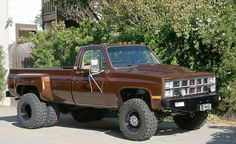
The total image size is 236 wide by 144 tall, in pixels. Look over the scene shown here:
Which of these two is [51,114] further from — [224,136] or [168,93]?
[224,136]

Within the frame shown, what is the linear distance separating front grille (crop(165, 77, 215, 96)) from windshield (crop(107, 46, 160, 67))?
142 centimetres

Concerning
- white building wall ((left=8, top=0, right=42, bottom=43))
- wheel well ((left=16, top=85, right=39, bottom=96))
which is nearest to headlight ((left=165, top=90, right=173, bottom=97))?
wheel well ((left=16, top=85, right=39, bottom=96))

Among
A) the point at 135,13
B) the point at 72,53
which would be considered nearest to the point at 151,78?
the point at 135,13

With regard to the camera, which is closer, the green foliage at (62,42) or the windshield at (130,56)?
the windshield at (130,56)

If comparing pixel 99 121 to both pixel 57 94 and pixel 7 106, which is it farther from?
pixel 7 106

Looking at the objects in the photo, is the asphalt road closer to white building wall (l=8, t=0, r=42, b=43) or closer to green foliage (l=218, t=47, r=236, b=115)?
green foliage (l=218, t=47, r=236, b=115)

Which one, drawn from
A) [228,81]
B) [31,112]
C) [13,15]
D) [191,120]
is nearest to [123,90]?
[191,120]

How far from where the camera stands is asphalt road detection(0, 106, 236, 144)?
34.2ft

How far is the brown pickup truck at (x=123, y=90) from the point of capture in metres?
10.1

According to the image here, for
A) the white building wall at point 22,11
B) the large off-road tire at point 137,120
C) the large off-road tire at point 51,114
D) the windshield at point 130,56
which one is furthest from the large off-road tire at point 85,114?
the white building wall at point 22,11

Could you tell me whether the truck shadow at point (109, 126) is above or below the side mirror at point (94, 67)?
below

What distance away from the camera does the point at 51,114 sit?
504 inches

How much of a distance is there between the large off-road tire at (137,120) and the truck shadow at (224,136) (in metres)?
1.20

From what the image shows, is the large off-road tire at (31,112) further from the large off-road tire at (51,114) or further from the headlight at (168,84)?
the headlight at (168,84)
